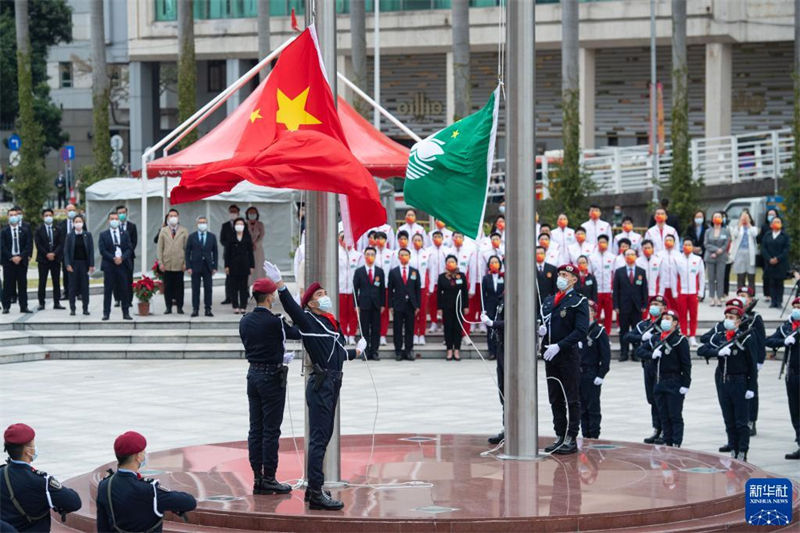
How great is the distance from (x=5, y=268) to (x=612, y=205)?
22125 mm

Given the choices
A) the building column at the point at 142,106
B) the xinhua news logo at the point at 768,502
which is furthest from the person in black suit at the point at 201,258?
the building column at the point at 142,106

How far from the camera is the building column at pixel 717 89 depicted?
49156mm

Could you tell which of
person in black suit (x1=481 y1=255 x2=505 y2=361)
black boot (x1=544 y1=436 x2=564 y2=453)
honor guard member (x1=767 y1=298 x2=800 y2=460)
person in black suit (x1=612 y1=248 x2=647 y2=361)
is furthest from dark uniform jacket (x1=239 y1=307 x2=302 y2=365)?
person in black suit (x1=612 y1=248 x2=647 y2=361)

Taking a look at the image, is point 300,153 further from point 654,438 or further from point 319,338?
point 654,438

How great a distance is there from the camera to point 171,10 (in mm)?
54812

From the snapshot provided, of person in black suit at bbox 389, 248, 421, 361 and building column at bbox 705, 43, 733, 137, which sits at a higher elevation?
building column at bbox 705, 43, 733, 137

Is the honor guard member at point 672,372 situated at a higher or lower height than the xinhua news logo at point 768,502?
higher

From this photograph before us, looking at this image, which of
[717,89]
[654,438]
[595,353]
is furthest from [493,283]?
[717,89]

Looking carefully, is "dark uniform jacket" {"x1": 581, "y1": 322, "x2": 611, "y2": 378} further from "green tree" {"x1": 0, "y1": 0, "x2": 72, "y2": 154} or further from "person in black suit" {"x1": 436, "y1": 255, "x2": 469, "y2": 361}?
"green tree" {"x1": 0, "y1": 0, "x2": 72, "y2": 154}

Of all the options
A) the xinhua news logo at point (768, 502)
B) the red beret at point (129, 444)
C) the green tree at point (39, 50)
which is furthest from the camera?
the green tree at point (39, 50)

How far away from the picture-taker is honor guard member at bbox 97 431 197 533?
8.68 m

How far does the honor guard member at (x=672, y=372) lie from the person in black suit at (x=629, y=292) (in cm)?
768

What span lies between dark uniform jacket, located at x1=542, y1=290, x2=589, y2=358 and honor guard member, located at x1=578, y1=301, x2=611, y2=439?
4.84 feet

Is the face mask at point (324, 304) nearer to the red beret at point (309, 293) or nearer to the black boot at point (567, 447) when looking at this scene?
the red beret at point (309, 293)
